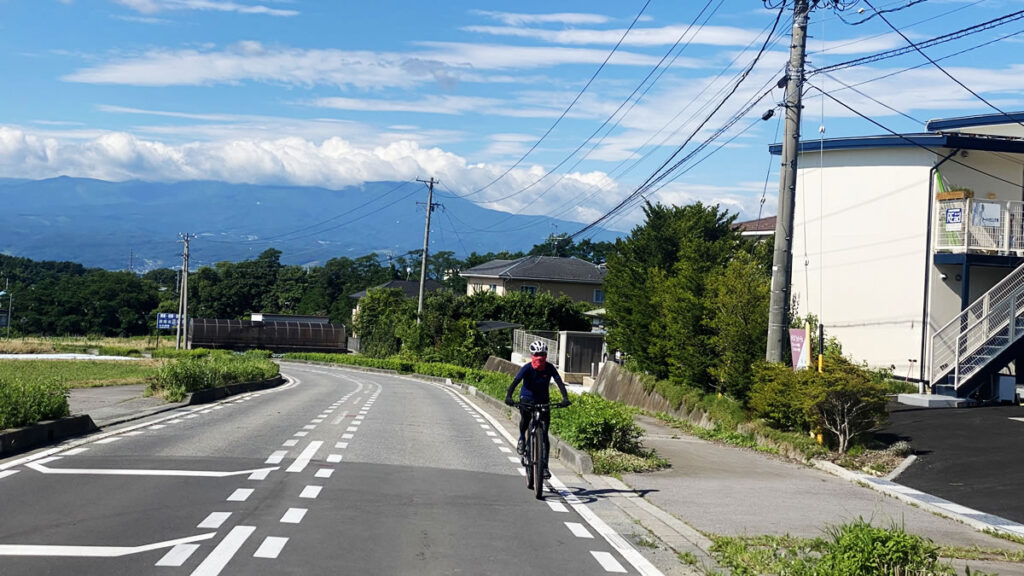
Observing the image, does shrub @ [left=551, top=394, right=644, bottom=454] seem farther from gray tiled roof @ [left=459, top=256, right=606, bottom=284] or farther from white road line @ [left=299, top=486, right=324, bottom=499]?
gray tiled roof @ [left=459, top=256, right=606, bottom=284]

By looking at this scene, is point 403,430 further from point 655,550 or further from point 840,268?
point 840,268

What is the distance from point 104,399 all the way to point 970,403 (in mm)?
20367

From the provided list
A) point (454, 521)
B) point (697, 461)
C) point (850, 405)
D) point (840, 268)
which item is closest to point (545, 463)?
point (454, 521)

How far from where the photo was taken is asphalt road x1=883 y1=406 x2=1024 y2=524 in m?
11.2

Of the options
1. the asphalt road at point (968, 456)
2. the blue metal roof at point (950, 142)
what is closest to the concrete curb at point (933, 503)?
the asphalt road at point (968, 456)

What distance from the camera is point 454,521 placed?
8711mm

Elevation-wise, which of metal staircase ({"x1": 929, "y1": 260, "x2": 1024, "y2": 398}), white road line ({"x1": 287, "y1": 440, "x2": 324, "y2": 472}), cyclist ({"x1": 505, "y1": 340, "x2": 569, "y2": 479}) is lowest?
white road line ({"x1": 287, "y1": 440, "x2": 324, "y2": 472})

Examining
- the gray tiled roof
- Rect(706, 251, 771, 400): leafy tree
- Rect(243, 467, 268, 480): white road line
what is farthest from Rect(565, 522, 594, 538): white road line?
the gray tiled roof

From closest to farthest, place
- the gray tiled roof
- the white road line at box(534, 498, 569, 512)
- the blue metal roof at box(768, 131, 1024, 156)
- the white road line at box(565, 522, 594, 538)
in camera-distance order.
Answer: the white road line at box(565, 522, 594, 538) < the white road line at box(534, 498, 569, 512) < the blue metal roof at box(768, 131, 1024, 156) < the gray tiled roof

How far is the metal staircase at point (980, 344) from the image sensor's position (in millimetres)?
21031

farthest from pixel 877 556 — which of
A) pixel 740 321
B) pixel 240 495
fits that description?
pixel 740 321

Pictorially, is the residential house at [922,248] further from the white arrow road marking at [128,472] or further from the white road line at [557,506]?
the white arrow road marking at [128,472]

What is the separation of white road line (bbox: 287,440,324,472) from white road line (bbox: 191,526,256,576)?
Answer: 380 centimetres

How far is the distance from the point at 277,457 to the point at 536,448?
4108 millimetres
